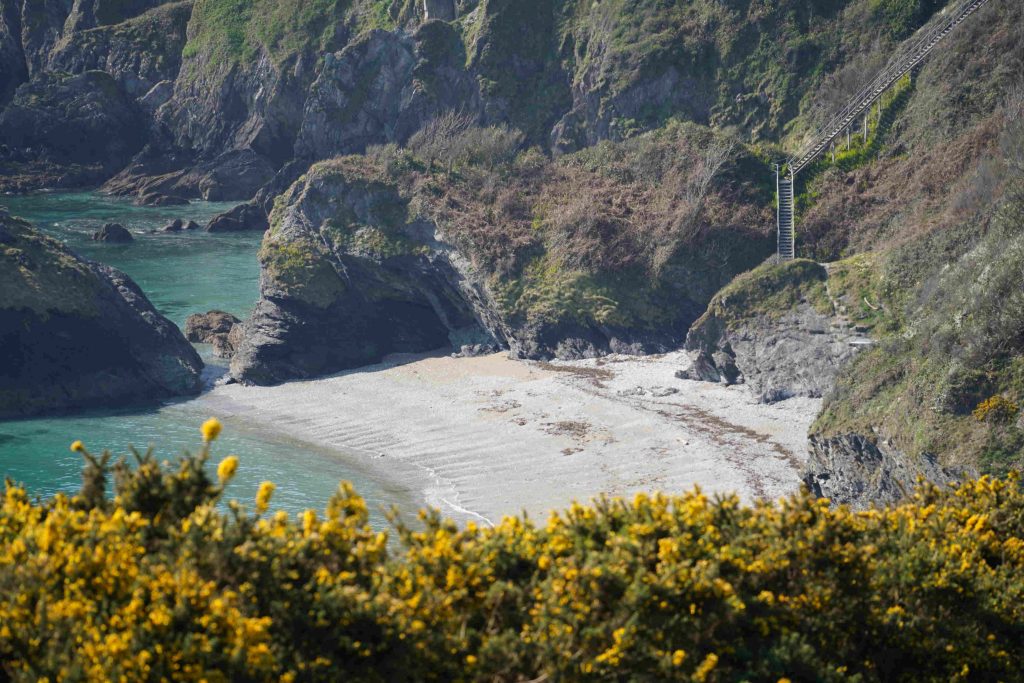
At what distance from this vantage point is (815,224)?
52094 millimetres

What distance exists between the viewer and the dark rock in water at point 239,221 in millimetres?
90938

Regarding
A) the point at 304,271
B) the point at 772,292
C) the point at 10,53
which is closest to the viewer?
the point at 772,292

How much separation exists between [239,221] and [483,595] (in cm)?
8070

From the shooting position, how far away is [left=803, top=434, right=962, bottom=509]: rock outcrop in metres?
30.3

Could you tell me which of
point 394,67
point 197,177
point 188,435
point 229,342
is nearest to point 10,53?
point 197,177

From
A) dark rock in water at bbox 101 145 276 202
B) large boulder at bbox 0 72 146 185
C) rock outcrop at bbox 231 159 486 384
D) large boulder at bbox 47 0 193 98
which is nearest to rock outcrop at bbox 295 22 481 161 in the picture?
dark rock in water at bbox 101 145 276 202

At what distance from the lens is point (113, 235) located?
3396 inches

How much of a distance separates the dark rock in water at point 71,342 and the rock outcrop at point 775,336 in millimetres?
22813

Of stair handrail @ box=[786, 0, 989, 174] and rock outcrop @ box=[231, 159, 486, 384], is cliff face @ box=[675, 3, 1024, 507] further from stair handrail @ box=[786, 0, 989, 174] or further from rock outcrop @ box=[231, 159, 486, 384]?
rock outcrop @ box=[231, 159, 486, 384]

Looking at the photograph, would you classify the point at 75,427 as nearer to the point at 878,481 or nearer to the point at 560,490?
the point at 560,490

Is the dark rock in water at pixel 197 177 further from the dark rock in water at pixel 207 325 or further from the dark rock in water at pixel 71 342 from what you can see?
the dark rock in water at pixel 71 342

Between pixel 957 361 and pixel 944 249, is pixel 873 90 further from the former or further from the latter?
pixel 957 361

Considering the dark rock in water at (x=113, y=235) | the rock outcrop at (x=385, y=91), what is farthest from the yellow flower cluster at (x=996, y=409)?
the dark rock in water at (x=113, y=235)

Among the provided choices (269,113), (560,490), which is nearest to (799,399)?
(560,490)
